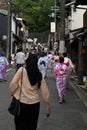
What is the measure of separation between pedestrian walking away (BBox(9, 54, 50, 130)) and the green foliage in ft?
239

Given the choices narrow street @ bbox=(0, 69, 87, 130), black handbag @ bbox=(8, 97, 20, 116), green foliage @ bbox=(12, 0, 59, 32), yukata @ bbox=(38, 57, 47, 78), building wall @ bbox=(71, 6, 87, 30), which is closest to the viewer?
black handbag @ bbox=(8, 97, 20, 116)

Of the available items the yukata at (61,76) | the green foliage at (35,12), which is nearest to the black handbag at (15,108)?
the yukata at (61,76)

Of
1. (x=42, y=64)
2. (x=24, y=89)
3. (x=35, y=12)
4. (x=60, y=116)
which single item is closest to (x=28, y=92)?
(x=24, y=89)

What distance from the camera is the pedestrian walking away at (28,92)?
7.39 meters

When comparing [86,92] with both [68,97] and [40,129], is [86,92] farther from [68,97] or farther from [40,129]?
[40,129]

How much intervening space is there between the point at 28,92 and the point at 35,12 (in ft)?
249

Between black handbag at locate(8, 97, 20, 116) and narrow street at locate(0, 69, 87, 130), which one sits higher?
black handbag at locate(8, 97, 20, 116)

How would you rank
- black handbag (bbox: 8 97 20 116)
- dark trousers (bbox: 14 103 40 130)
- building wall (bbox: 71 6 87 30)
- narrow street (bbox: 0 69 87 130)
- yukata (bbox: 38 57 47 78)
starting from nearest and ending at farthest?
black handbag (bbox: 8 97 20 116), dark trousers (bbox: 14 103 40 130), narrow street (bbox: 0 69 87 130), yukata (bbox: 38 57 47 78), building wall (bbox: 71 6 87 30)

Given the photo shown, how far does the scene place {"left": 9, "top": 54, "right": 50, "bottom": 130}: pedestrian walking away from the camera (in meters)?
7.39

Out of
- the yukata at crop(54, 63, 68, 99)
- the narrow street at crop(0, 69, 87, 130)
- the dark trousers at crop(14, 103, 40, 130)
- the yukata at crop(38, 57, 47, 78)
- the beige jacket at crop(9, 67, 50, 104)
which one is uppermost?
the beige jacket at crop(9, 67, 50, 104)

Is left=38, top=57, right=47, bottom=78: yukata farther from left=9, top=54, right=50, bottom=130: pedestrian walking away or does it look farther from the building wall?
left=9, top=54, right=50, bottom=130: pedestrian walking away

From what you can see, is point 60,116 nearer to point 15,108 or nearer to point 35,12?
point 15,108

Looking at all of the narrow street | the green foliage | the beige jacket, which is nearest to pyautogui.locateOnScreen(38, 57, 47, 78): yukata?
the narrow street

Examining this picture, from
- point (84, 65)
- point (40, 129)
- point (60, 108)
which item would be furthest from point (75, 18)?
point (40, 129)
